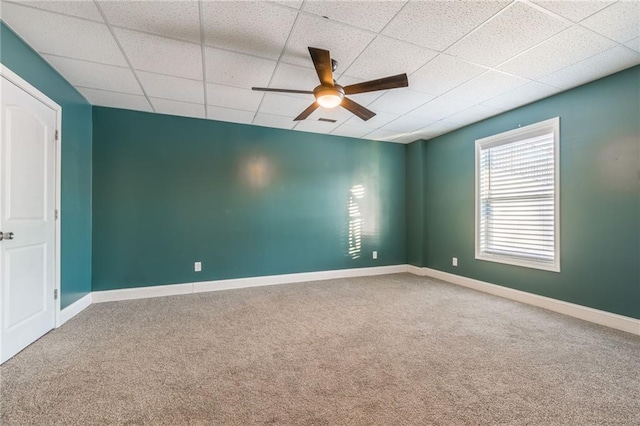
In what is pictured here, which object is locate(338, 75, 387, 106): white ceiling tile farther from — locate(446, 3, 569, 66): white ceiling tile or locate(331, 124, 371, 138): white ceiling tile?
locate(331, 124, 371, 138): white ceiling tile

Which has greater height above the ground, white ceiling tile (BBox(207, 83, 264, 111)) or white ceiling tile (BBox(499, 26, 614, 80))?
white ceiling tile (BBox(499, 26, 614, 80))

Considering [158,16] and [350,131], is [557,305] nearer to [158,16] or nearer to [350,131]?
[350,131]

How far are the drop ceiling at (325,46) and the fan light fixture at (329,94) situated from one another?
0.34 meters

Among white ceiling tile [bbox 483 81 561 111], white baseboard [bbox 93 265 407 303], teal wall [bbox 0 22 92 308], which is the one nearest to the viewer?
teal wall [bbox 0 22 92 308]

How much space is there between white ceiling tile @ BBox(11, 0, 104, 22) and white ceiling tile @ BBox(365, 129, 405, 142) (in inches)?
147

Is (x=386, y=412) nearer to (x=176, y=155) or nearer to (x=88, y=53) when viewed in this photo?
(x=88, y=53)

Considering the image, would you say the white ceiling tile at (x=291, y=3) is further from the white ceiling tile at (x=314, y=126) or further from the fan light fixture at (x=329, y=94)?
the white ceiling tile at (x=314, y=126)

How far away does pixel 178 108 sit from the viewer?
12.3 feet

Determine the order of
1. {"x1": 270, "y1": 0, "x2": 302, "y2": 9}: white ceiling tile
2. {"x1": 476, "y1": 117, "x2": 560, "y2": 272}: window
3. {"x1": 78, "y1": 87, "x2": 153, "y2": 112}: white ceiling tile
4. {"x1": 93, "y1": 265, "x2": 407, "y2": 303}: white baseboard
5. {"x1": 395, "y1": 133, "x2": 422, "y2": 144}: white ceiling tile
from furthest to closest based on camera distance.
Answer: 1. {"x1": 395, "y1": 133, "x2": 422, "y2": 144}: white ceiling tile
2. {"x1": 93, "y1": 265, "x2": 407, "y2": 303}: white baseboard
3. {"x1": 476, "y1": 117, "x2": 560, "y2": 272}: window
4. {"x1": 78, "y1": 87, "x2": 153, "y2": 112}: white ceiling tile
5. {"x1": 270, "y1": 0, "x2": 302, "y2": 9}: white ceiling tile

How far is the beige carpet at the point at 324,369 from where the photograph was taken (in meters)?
1.56

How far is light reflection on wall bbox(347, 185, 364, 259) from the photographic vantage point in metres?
5.11

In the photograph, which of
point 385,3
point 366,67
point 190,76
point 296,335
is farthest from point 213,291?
point 385,3

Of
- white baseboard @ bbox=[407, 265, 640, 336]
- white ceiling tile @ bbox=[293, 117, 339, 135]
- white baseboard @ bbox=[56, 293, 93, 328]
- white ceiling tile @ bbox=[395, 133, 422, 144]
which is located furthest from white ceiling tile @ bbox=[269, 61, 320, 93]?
white baseboard @ bbox=[407, 265, 640, 336]

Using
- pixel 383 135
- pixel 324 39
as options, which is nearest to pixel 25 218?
pixel 324 39
